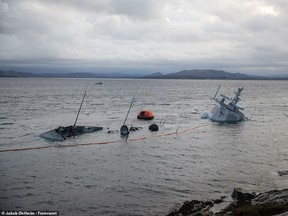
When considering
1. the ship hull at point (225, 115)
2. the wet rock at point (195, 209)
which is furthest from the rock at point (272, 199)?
the ship hull at point (225, 115)

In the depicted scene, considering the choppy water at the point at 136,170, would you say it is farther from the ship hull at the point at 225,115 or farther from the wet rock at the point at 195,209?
the ship hull at the point at 225,115

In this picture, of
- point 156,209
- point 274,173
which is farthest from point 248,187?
point 156,209

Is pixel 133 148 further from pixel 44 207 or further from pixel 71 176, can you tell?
pixel 44 207

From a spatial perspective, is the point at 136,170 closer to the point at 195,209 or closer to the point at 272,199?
the point at 195,209

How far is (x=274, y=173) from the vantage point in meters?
34.5

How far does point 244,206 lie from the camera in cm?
2252

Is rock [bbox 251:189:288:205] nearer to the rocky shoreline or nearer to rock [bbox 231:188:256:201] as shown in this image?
the rocky shoreline

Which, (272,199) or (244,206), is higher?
(272,199)

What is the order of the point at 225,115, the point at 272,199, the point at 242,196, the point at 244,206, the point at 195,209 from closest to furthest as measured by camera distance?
the point at 244,206, the point at 272,199, the point at 195,209, the point at 242,196, the point at 225,115

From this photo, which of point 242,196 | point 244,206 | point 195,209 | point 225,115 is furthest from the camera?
point 225,115

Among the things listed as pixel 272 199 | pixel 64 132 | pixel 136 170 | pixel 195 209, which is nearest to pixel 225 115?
pixel 64 132

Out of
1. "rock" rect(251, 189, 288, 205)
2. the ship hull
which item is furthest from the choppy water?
the ship hull

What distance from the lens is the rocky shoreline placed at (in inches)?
782

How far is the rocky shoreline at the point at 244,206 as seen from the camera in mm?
19859
